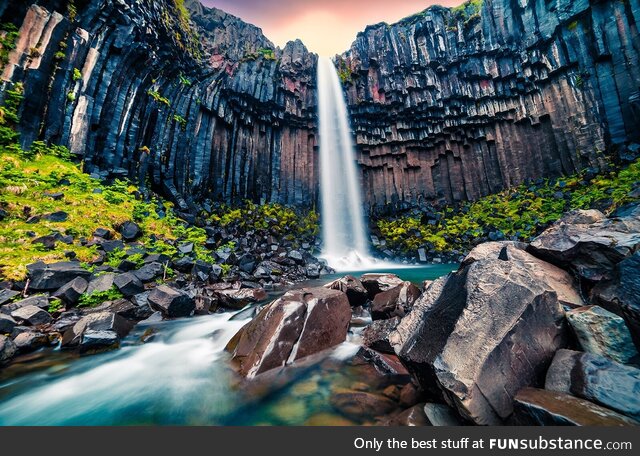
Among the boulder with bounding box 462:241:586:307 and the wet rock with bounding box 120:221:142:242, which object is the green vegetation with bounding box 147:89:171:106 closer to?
the wet rock with bounding box 120:221:142:242

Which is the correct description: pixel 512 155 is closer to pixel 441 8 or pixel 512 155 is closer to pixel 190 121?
pixel 441 8

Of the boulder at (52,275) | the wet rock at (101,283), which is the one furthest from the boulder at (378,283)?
the boulder at (52,275)

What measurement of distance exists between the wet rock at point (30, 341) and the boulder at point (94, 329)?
32cm

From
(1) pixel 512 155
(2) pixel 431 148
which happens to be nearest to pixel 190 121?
→ (2) pixel 431 148

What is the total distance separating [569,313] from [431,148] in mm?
31484

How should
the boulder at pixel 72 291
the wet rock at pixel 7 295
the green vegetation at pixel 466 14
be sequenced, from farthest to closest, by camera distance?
the green vegetation at pixel 466 14 → the boulder at pixel 72 291 → the wet rock at pixel 7 295

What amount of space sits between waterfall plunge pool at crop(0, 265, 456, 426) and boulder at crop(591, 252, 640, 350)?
10.6ft

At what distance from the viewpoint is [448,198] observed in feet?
96.5

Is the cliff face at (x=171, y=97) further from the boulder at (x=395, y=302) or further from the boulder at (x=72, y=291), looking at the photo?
the boulder at (x=395, y=302)

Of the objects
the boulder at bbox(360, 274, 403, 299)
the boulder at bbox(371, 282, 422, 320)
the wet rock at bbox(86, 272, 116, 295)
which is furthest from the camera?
the boulder at bbox(360, 274, 403, 299)

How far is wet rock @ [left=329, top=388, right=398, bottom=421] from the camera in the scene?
10.8 ft

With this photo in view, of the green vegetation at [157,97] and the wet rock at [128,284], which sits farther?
the green vegetation at [157,97]

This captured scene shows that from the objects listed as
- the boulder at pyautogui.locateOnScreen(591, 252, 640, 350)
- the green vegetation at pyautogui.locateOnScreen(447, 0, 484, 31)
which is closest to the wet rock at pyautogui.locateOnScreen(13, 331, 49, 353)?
the boulder at pyautogui.locateOnScreen(591, 252, 640, 350)

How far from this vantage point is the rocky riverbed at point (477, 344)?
7.83ft
